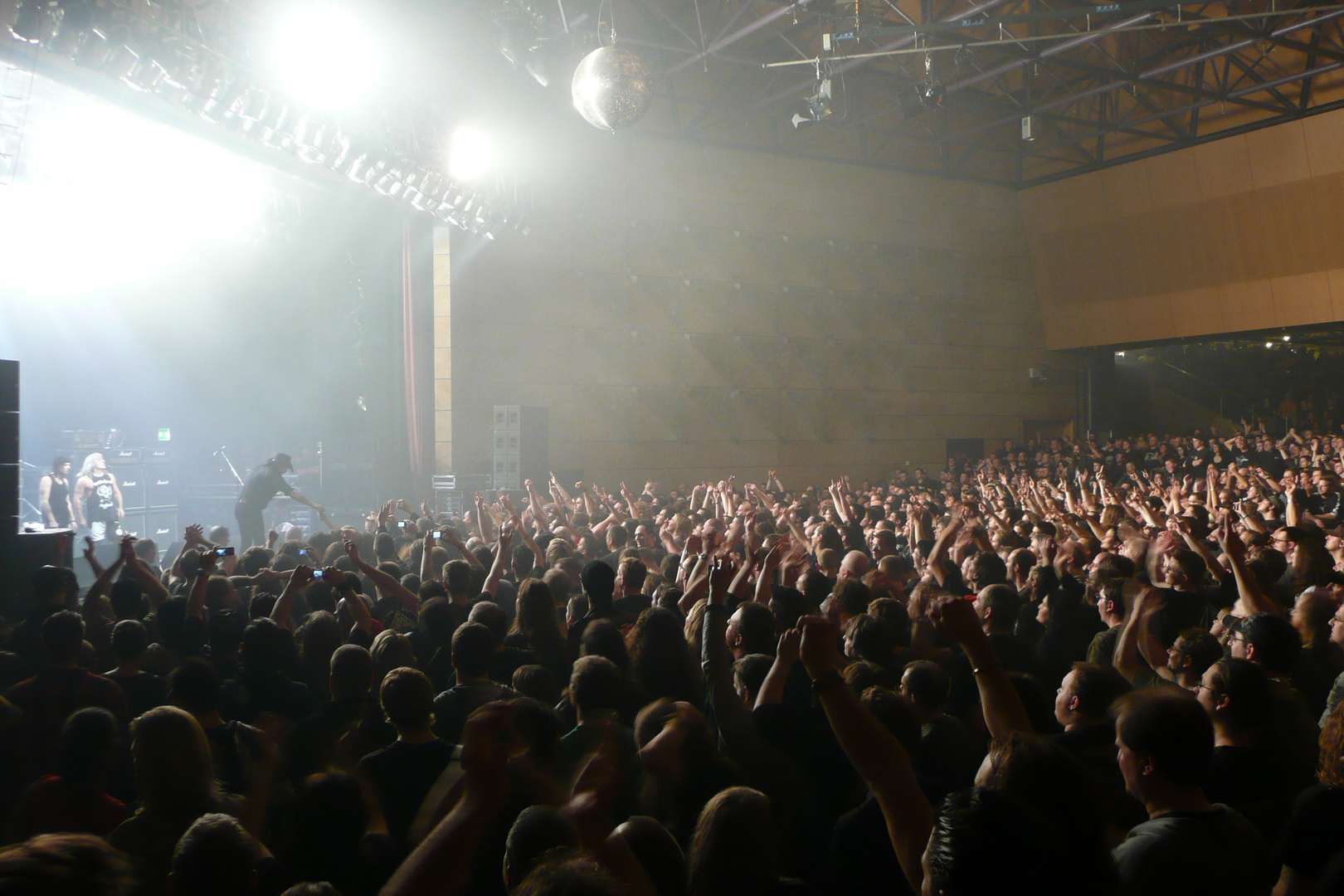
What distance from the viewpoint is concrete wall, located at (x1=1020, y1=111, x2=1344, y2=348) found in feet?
54.2

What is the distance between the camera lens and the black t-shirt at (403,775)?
2.26 metres

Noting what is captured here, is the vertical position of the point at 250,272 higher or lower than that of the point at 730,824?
higher

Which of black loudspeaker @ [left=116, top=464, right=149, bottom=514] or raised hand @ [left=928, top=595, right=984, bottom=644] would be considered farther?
black loudspeaker @ [left=116, top=464, right=149, bottom=514]

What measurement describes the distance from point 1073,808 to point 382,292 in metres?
13.3

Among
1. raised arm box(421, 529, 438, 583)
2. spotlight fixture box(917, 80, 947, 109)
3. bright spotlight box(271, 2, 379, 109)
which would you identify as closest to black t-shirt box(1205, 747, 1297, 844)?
raised arm box(421, 529, 438, 583)

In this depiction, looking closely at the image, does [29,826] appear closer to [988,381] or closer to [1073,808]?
[1073,808]

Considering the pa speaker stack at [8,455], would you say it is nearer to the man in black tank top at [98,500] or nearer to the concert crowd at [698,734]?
the concert crowd at [698,734]

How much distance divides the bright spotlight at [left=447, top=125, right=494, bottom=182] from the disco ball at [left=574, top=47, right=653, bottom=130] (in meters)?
4.66

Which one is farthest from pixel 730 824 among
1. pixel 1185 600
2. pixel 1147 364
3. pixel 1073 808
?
pixel 1147 364

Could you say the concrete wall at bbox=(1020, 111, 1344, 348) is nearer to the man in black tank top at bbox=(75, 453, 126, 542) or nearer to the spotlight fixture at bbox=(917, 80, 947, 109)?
the spotlight fixture at bbox=(917, 80, 947, 109)

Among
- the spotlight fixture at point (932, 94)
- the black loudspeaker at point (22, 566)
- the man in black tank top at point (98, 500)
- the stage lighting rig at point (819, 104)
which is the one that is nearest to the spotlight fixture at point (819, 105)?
the stage lighting rig at point (819, 104)

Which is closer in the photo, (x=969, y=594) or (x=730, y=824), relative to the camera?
(x=730, y=824)

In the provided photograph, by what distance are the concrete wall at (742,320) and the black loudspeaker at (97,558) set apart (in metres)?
4.62

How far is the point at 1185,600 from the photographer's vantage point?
3646 mm
